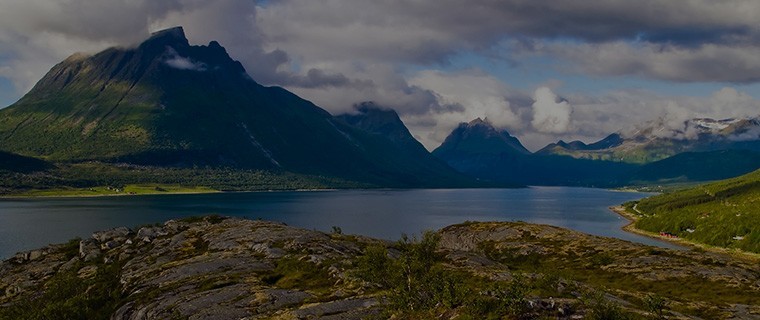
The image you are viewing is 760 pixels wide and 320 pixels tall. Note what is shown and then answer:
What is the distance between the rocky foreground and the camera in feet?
200

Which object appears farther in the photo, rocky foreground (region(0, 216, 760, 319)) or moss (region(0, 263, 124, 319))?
moss (region(0, 263, 124, 319))

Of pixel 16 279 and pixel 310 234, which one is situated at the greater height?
pixel 310 234

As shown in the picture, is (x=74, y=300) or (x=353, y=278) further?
(x=353, y=278)

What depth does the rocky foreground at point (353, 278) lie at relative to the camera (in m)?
61.1

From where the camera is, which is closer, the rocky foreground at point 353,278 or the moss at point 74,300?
the rocky foreground at point 353,278

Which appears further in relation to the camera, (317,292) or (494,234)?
(494,234)

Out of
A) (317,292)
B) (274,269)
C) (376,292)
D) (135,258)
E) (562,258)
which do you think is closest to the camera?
(376,292)

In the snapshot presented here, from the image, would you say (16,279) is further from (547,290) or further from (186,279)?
(547,290)

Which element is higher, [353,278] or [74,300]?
[353,278]

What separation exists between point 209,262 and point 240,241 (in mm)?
25256

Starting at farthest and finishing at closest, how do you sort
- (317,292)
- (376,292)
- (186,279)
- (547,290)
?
(186,279) → (317,292) → (376,292) → (547,290)

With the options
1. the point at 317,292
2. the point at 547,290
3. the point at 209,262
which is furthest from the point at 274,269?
the point at 547,290

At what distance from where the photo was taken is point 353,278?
8912 centimetres

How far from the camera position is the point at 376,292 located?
79.9 meters
